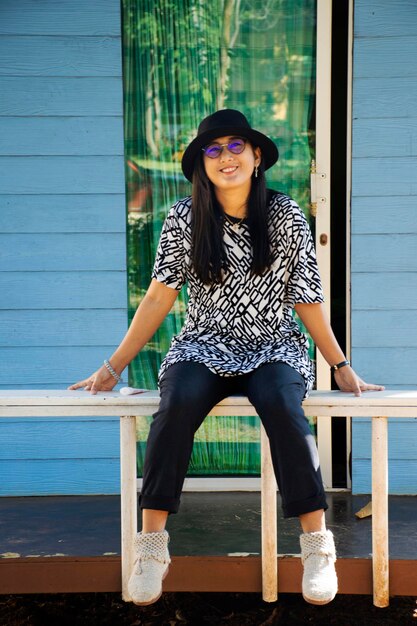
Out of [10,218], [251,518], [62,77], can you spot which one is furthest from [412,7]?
[251,518]

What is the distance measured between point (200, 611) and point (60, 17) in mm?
2629

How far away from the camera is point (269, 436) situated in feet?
7.54

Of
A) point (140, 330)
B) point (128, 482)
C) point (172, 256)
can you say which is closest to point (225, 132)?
point (172, 256)

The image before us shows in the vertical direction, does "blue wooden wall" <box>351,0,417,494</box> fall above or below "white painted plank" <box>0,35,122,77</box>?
below

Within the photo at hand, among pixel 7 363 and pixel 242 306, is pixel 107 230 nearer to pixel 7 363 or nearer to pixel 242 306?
pixel 7 363

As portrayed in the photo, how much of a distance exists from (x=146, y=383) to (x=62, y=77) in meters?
1.47

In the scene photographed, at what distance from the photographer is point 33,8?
359 cm

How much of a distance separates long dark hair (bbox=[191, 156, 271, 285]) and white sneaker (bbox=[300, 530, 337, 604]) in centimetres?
87

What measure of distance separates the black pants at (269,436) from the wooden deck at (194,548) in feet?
2.08

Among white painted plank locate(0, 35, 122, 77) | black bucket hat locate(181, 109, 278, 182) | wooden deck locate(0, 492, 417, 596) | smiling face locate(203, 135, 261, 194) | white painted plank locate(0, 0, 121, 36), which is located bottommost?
wooden deck locate(0, 492, 417, 596)

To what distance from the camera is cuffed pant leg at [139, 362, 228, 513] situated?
2.27 meters

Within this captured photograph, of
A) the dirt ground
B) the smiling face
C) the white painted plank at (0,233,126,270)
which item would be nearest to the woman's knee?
the smiling face

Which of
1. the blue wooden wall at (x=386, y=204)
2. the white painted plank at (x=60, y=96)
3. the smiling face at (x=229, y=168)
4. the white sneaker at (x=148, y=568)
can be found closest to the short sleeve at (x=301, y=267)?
the smiling face at (x=229, y=168)

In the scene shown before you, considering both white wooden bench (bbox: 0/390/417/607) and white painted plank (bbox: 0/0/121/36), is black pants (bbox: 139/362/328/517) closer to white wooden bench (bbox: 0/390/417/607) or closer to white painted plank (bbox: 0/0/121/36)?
white wooden bench (bbox: 0/390/417/607)
